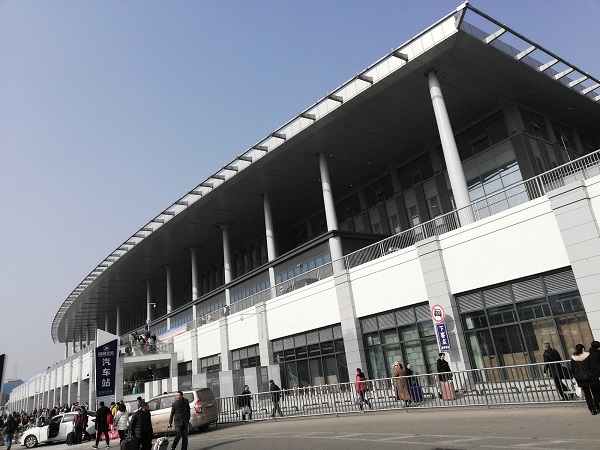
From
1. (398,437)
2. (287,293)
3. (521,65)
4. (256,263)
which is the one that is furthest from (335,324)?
(256,263)

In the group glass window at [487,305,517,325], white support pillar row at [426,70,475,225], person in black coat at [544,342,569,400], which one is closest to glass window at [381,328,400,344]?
glass window at [487,305,517,325]

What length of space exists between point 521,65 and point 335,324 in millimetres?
16191

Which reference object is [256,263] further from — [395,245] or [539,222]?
[539,222]

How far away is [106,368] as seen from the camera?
2066 cm

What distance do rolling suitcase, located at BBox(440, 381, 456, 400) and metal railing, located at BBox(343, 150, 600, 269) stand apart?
7191 millimetres

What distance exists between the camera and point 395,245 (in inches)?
900

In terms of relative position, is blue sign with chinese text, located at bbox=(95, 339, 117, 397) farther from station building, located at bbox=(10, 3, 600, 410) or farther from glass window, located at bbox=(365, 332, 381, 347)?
glass window, located at bbox=(365, 332, 381, 347)

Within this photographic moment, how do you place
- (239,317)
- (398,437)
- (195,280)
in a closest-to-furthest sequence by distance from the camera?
(398,437) < (239,317) < (195,280)

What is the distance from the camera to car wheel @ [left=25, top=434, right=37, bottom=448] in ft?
76.0

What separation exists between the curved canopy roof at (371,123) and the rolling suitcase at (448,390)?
1471 centimetres

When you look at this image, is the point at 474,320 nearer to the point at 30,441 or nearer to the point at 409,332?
the point at 409,332

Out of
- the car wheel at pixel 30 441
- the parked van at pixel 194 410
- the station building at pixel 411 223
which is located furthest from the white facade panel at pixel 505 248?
the car wheel at pixel 30 441

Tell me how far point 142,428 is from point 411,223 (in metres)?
23.9

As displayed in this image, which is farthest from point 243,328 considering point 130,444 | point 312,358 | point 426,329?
point 130,444
